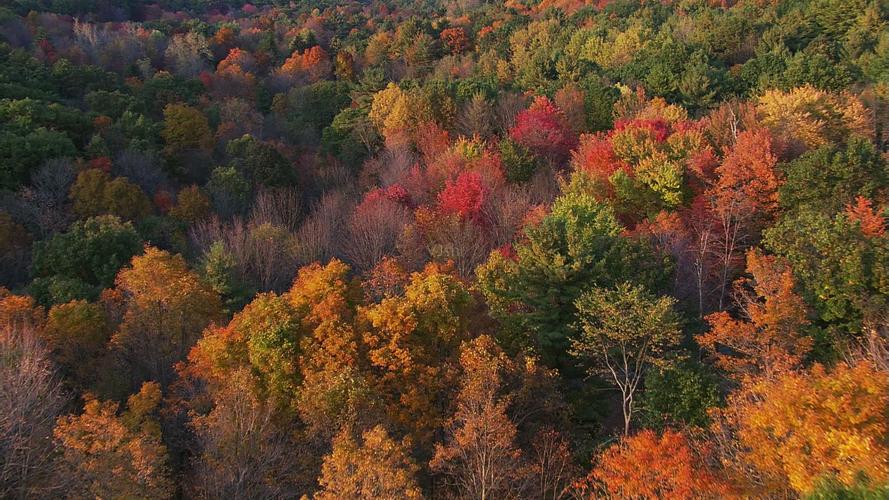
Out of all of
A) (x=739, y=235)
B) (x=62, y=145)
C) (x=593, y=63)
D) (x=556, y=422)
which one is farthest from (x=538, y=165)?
(x=62, y=145)

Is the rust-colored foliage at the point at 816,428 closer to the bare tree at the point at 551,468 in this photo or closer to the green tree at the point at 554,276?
the bare tree at the point at 551,468

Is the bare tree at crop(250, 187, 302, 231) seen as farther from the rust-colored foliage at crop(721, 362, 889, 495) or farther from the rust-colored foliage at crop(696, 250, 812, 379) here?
the rust-colored foliage at crop(721, 362, 889, 495)

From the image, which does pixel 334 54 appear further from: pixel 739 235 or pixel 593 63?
pixel 739 235

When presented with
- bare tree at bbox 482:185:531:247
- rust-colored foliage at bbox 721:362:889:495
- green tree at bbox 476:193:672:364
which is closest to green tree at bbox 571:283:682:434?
green tree at bbox 476:193:672:364

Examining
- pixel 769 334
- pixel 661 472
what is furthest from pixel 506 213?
pixel 661 472

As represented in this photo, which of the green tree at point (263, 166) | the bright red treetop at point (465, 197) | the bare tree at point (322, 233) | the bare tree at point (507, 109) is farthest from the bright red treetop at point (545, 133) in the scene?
the green tree at point (263, 166)

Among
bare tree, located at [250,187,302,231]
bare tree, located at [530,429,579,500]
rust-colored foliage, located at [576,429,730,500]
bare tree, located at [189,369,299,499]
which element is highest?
rust-colored foliage, located at [576,429,730,500]
